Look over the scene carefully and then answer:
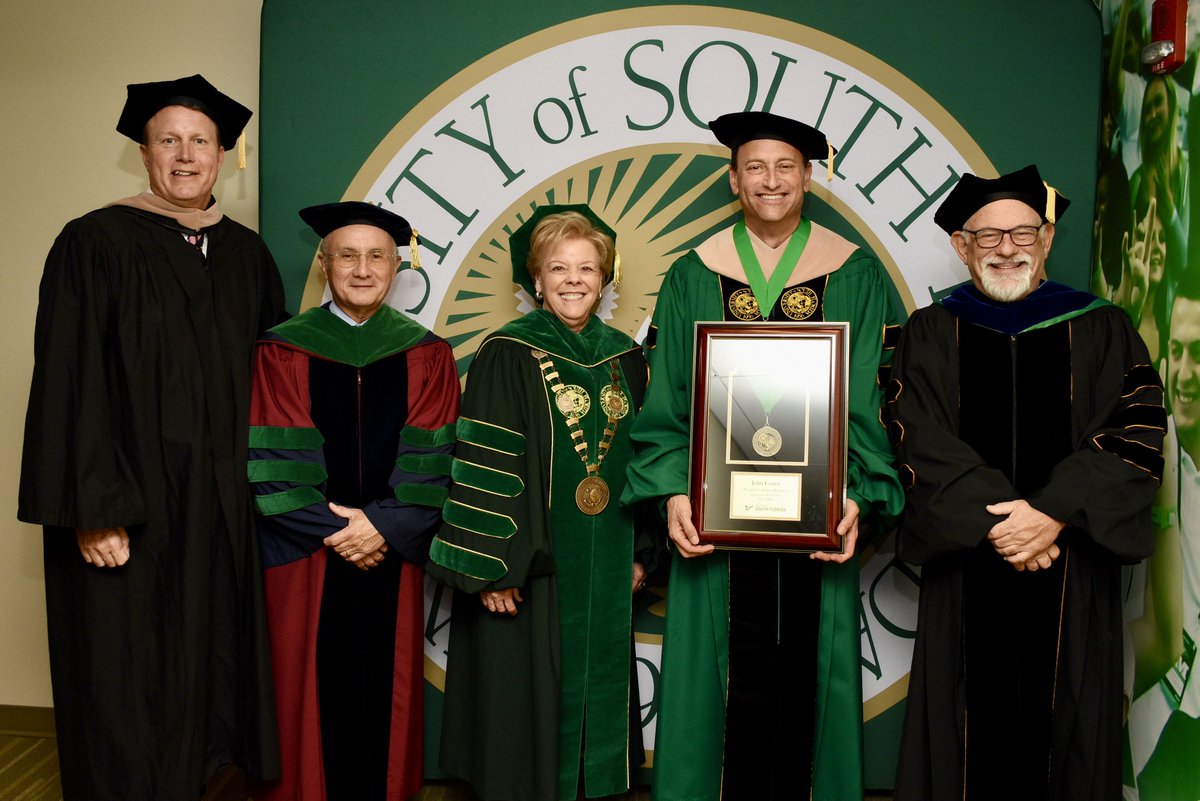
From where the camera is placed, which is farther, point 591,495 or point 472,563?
point 591,495

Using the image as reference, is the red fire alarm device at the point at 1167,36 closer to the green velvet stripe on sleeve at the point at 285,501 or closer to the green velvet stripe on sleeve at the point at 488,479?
the green velvet stripe on sleeve at the point at 488,479

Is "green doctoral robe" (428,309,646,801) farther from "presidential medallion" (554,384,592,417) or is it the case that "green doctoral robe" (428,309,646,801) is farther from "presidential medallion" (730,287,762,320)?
"presidential medallion" (730,287,762,320)

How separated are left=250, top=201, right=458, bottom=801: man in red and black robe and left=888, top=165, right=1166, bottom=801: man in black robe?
1.54 meters

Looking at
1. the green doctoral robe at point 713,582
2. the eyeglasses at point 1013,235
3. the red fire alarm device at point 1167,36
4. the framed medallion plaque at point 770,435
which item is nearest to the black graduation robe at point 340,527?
the green doctoral robe at point 713,582

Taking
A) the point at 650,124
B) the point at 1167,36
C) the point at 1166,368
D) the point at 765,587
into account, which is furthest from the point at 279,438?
the point at 1167,36

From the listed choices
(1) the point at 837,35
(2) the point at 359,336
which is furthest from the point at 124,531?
(1) the point at 837,35

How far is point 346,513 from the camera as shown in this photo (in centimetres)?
268

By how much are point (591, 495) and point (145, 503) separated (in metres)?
1.35

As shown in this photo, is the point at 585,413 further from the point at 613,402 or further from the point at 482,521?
the point at 482,521

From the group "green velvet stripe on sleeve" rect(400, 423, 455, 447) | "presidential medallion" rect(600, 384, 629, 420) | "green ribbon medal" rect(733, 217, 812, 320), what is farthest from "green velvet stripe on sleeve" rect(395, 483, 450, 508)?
"green ribbon medal" rect(733, 217, 812, 320)

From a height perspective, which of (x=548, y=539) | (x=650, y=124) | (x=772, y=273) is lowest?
(x=548, y=539)

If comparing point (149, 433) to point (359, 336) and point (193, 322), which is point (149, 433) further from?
point (359, 336)

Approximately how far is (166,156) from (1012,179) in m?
2.57

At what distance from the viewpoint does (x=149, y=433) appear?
2594 millimetres
